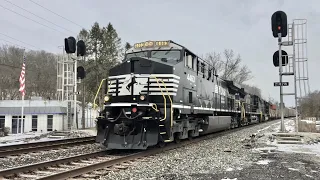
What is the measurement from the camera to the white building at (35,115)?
2875cm

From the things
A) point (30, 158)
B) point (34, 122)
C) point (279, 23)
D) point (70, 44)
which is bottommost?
point (34, 122)

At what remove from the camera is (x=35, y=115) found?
29.9 metres

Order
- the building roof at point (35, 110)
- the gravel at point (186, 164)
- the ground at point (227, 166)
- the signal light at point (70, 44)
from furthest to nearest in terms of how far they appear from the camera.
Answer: the building roof at point (35, 110) → the signal light at point (70, 44) → the gravel at point (186, 164) → the ground at point (227, 166)

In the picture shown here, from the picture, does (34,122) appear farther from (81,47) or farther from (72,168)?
(72,168)

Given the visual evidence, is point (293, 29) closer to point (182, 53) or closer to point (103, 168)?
point (182, 53)

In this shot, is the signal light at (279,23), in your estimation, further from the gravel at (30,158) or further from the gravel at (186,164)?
the gravel at (30,158)

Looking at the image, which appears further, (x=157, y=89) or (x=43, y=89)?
(x=43, y=89)

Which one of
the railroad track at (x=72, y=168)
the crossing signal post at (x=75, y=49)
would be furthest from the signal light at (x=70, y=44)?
the railroad track at (x=72, y=168)

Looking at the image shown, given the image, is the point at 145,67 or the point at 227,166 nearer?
the point at 227,166

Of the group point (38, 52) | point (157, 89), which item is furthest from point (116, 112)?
point (38, 52)

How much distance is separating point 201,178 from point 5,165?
5.49 meters

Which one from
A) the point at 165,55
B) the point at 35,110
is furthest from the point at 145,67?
the point at 35,110

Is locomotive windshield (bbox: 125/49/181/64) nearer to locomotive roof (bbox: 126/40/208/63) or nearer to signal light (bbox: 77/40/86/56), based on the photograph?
locomotive roof (bbox: 126/40/208/63)

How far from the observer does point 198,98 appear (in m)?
13.4
